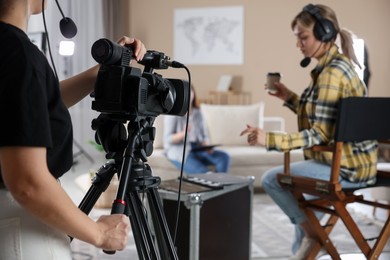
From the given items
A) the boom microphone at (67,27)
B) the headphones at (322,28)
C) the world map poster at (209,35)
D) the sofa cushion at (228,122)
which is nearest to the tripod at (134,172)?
the boom microphone at (67,27)

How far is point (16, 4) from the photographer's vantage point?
3.04 feet

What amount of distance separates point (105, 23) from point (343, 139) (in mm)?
1253

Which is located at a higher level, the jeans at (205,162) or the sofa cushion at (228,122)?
the sofa cushion at (228,122)

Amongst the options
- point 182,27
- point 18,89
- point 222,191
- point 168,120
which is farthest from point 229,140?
point 18,89

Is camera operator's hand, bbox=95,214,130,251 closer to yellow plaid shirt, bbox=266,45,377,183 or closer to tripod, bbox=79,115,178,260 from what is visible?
tripod, bbox=79,115,178,260

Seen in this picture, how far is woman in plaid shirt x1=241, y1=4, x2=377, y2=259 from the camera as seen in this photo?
90.2 inches

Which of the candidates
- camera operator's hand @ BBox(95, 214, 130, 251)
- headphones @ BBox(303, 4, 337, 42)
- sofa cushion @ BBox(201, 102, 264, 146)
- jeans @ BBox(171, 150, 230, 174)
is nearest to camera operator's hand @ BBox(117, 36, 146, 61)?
camera operator's hand @ BBox(95, 214, 130, 251)

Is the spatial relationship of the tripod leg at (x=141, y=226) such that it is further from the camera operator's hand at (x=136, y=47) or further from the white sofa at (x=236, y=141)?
the white sofa at (x=236, y=141)

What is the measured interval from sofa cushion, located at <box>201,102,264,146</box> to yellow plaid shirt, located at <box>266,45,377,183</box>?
247 cm

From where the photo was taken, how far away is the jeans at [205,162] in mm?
3875

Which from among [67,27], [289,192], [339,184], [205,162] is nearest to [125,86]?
[67,27]

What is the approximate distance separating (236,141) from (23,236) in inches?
158

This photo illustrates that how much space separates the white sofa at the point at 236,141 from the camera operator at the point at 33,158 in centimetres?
292

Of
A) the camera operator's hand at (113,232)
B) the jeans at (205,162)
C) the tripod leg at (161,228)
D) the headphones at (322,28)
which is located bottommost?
the jeans at (205,162)
